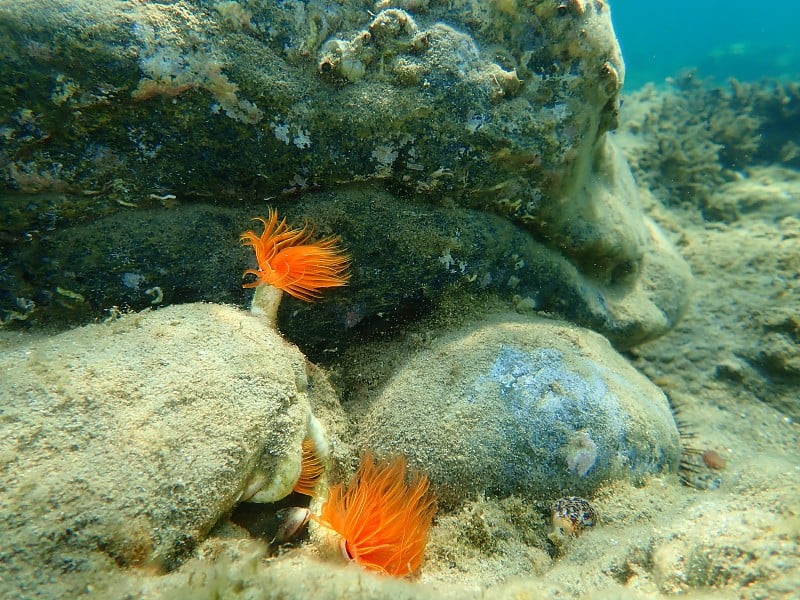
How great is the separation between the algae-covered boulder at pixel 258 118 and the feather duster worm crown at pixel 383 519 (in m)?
1.20

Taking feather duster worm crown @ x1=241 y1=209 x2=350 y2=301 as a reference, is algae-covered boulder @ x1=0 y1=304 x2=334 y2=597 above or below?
below

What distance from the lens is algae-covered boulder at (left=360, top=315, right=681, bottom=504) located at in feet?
9.74

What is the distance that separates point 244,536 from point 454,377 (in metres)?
1.67

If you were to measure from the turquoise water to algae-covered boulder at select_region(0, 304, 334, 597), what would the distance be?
22226mm

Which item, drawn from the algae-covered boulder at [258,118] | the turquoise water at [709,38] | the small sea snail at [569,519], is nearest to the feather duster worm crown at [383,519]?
the small sea snail at [569,519]

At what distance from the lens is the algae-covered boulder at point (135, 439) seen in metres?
1.76

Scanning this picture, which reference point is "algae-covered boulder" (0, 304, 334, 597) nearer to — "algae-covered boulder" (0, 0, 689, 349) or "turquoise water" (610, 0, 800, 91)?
"algae-covered boulder" (0, 0, 689, 349)

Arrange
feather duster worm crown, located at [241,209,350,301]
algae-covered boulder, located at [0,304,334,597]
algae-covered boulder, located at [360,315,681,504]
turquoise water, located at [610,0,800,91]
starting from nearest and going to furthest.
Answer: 1. algae-covered boulder, located at [0,304,334,597]
2. algae-covered boulder, located at [360,315,681,504]
3. feather duster worm crown, located at [241,209,350,301]
4. turquoise water, located at [610,0,800,91]

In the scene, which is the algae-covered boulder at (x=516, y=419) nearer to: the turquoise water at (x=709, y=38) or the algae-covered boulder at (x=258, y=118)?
the algae-covered boulder at (x=258, y=118)

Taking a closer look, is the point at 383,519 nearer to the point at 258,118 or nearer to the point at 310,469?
the point at 310,469

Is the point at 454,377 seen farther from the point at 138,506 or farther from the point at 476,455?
the point at 138,506

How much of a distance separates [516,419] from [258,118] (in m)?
2.69

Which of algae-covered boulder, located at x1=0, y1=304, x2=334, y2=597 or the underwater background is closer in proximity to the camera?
algae-covered boulder, located at x1=0, y1=304, x2=334, y2=597

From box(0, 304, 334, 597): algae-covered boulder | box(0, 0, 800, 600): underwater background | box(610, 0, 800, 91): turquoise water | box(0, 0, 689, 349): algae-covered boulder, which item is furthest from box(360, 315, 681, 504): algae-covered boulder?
box(610, 0, 800, 91): turquoise water
